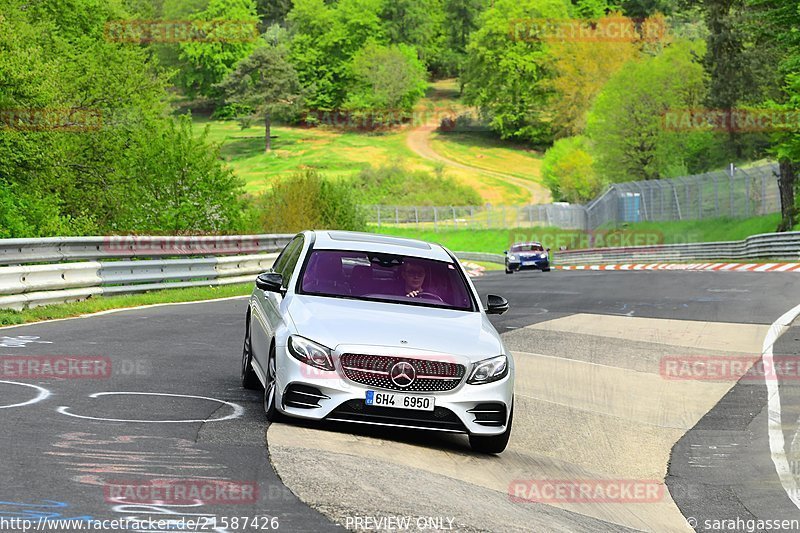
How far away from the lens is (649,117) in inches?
3250

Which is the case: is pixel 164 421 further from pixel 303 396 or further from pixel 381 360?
pixel 381 360

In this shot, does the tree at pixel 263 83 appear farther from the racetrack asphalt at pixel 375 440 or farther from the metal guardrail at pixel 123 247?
the racetrack asphalt at pixel 375 440

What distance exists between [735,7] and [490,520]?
2704 inches

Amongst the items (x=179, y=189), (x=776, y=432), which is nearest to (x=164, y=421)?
(x=776, y=432)

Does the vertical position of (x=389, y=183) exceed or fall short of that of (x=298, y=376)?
it falls short

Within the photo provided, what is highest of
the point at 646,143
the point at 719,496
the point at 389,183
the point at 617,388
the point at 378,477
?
the point at 378,477

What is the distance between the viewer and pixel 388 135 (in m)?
145

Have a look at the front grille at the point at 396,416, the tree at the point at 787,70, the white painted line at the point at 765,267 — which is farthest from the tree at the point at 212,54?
the front grille at the point at 396,416

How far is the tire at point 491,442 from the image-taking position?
9.09m

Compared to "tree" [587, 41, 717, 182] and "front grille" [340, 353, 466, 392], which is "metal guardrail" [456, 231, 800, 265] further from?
"front grille" [340, 353, 466, 392]

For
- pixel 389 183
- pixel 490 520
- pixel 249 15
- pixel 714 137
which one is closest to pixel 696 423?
pixel 490 520

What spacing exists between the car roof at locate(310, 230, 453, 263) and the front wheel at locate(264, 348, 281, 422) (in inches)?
55.5

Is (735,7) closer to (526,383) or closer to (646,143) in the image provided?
(646,143)

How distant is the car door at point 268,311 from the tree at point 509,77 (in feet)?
442
